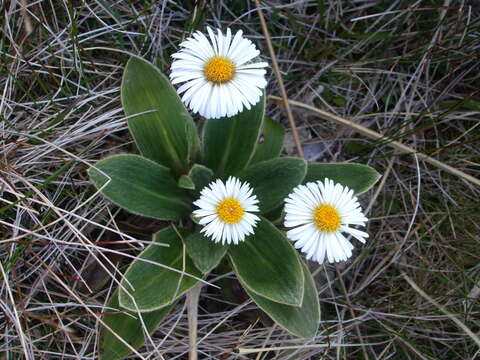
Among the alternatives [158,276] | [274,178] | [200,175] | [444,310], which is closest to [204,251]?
[158,276]

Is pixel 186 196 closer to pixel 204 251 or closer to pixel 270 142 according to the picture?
pixel 204 251

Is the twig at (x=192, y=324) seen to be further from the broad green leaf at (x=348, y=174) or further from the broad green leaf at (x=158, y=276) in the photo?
the broad green leaf at (x=348, y=174)

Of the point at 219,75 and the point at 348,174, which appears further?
the point at 348,174

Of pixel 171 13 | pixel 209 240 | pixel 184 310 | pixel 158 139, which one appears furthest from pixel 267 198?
pixel 171 13

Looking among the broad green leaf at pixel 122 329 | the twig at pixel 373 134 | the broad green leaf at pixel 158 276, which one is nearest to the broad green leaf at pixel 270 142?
the twig at pixel 373 134

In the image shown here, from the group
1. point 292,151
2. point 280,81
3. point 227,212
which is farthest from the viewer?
point 292,151

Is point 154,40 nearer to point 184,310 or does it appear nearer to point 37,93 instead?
point 37,93

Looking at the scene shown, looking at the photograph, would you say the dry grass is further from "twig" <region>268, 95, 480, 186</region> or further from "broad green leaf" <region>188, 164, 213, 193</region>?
"broad green leaf" <region>188, 164, 213, 193</region>
